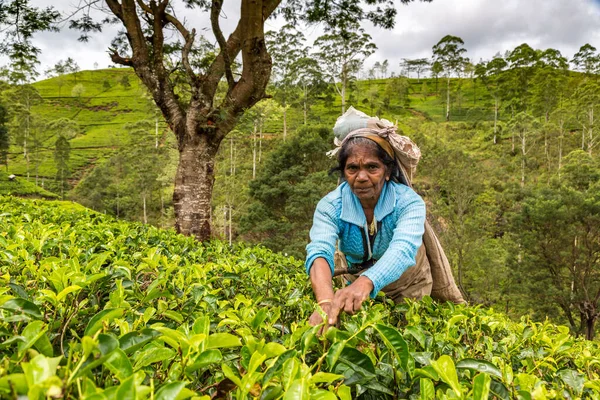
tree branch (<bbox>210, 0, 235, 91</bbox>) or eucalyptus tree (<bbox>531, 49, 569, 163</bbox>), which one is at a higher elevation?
eucalyptus tree (<bbox>531, 49, 569, 163</bbox>)

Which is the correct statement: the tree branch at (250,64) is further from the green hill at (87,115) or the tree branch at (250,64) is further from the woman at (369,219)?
the green hill at (87,115)

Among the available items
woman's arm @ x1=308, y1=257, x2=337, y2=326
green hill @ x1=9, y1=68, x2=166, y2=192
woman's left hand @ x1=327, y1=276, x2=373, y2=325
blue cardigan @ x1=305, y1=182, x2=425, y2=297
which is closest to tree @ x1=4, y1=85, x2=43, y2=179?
green hill @ x1=9, y1=68, x2=166, y2=192

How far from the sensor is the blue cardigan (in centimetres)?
181

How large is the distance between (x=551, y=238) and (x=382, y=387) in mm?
18904

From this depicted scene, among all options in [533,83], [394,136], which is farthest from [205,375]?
[533,83]

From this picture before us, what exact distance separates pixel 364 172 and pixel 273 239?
1912cm

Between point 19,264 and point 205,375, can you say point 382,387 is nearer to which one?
point 205,375

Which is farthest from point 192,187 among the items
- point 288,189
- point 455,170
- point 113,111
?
point 113,111

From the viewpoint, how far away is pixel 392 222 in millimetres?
2064

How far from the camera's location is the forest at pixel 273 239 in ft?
2.53

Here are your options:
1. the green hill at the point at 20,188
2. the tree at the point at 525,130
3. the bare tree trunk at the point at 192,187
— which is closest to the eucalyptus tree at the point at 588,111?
the tree at the point at 525,130

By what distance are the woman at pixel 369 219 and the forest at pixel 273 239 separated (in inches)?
7.4

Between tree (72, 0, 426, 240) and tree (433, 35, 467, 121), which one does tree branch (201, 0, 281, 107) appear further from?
tree (433, 35, 467, 121)

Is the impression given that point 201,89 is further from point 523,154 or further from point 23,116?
point 23,116
